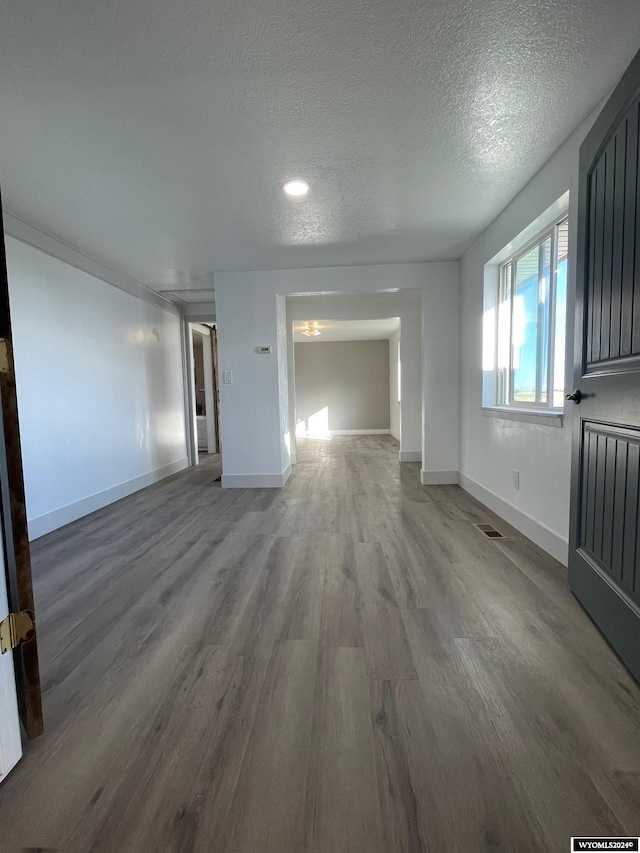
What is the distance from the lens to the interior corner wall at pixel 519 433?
217 centimetres

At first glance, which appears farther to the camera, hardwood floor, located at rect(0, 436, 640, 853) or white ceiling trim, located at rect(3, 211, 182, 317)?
white ceiling trim, located at rect(3, 211, 182, 317)

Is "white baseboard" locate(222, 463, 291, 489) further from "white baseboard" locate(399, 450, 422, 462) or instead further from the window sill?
the window sill

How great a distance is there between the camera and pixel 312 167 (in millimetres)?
2268

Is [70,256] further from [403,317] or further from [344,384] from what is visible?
[344,384]

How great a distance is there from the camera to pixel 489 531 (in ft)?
9.34

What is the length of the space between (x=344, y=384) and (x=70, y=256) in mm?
6855

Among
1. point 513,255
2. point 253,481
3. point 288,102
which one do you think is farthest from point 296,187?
point 253,481

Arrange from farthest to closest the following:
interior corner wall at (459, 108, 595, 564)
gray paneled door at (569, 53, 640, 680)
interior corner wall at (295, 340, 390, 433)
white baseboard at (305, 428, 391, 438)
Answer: white baseboard at (305, 428, 391, 438) → interior corner wall at (295, 340, 390, 433) → interior corner wall at (459, 108, 595, 564) → gray paneled door at (569, 53, 640, 680)

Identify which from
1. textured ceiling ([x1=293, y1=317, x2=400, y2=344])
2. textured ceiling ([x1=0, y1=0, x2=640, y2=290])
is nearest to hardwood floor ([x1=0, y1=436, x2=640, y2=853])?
textured ceiling ([x1=0, y1=0, x2=640, y2=290])

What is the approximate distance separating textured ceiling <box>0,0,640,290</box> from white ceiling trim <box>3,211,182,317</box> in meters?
0.12

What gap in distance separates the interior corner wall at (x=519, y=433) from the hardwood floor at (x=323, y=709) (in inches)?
13.2

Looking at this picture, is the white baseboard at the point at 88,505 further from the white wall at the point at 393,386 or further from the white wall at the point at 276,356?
the white wall at the point at 393,386

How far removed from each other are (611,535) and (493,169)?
2144 millimetres

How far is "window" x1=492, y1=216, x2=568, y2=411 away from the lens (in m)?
2.48
